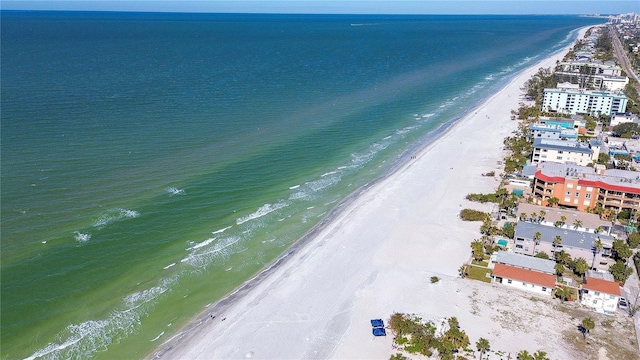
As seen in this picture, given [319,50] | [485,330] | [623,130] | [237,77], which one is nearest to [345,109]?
[237,77]

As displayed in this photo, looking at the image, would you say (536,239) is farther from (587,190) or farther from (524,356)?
(524,356)

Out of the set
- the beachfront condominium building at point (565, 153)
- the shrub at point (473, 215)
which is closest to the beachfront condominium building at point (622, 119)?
the beachfront condominium building at point (565, 153)

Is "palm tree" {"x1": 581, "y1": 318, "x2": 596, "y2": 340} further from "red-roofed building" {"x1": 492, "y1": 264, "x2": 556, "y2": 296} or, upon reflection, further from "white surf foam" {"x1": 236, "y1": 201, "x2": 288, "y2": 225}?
"white surf foam" {"x1": 236, "y1": 201, "x2": 288, "y2": 225}

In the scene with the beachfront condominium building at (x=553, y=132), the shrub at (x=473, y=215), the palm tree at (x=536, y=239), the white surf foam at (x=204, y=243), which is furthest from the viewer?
the beachfront condominium building at (x=553, y=132)

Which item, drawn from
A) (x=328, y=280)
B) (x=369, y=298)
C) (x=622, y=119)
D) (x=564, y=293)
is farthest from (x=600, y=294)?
(x=622, y=119)

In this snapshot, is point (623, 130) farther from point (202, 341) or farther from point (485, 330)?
point (202, 341)

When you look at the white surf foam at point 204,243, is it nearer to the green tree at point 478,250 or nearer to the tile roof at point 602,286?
the green tree at point 478,250
